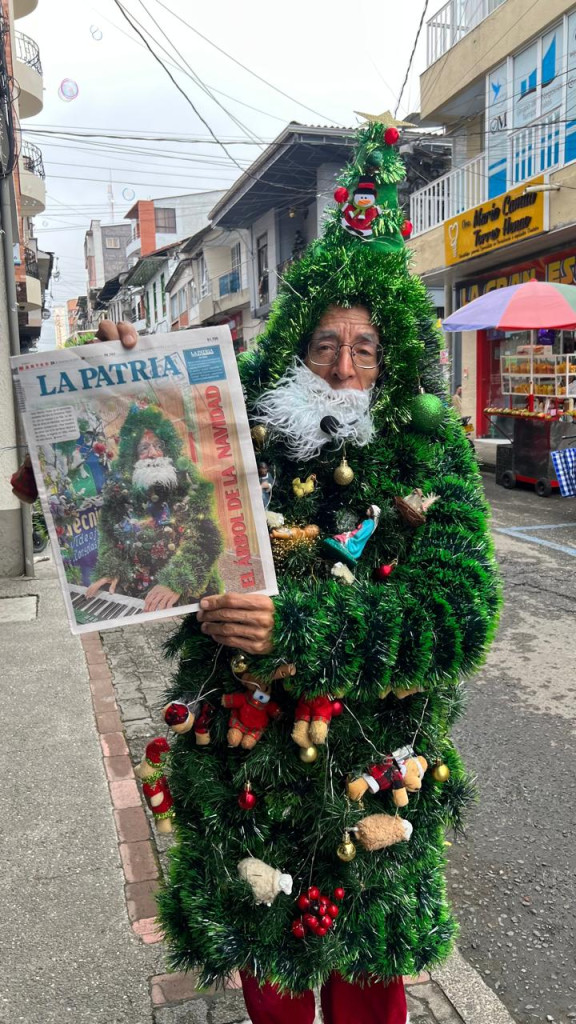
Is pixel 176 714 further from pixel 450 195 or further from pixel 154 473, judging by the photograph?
pixel 450 195

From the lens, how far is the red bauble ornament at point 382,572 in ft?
5.52

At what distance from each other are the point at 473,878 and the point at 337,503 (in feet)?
6.27

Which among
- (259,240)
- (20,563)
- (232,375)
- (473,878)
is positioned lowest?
(473,878)

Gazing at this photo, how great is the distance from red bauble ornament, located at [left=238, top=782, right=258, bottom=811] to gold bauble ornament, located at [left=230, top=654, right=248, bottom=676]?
0.24m

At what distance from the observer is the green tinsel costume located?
1.58 meters

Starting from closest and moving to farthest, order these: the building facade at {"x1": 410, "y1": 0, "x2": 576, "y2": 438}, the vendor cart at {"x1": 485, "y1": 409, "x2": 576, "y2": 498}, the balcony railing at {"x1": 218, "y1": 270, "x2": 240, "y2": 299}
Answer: the vendor cart at {"x1": 485, "y1": 409, "x2": 576, "y2": 498}, the building facade at {"x1": 410, "y1": 0, "x2": 576, "y2": 438}, the balcony railing at {"x1": 218, "y1": 270, "x2": 240, "y2": 299}

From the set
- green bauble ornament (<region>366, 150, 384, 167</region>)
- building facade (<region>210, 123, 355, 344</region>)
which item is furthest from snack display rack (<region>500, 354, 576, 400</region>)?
green bauble ornament (<region>366, 150, 384, 167</region>)

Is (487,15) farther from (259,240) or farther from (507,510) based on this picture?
(259,240)

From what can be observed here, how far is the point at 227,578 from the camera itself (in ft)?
4.89

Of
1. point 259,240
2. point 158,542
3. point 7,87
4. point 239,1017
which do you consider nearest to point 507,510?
point 7,87

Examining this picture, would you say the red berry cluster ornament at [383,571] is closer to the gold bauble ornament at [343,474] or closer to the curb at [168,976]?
the gold bauble ornament at [343,474]

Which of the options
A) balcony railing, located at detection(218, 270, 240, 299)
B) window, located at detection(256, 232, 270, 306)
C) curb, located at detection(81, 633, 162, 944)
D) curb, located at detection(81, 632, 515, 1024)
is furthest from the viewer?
balcony railing, located at detection(218, 270, 240, 299)

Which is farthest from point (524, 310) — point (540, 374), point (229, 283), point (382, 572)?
point (229, 283)

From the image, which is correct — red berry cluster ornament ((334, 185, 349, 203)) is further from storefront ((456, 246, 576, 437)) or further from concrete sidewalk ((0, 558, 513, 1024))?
storefront ((456, 246, 576, 437))
